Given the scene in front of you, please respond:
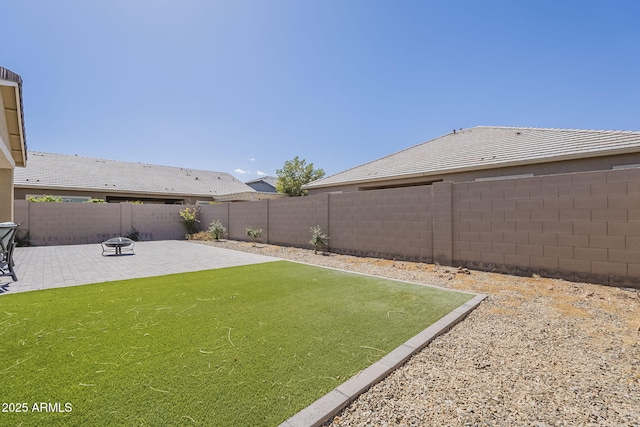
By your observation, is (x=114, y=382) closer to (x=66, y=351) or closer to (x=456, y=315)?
(x=66, y=351)

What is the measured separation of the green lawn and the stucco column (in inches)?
326

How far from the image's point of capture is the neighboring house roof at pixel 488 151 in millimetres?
8672

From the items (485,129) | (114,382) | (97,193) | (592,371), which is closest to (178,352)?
(114,382)

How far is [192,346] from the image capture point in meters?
3.07

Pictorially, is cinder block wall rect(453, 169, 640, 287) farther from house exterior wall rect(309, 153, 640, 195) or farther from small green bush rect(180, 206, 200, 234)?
small green bush rect(180, 206, 200, 234)

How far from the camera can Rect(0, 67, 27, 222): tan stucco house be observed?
7.54 m

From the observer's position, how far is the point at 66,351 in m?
2.92

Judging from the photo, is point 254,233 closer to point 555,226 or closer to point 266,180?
point 555,226

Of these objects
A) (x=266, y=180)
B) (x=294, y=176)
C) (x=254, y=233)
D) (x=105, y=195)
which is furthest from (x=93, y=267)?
(x=266, y=180)

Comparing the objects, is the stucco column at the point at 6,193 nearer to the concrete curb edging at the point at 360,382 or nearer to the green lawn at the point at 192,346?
the green lawn at the point at 192,346

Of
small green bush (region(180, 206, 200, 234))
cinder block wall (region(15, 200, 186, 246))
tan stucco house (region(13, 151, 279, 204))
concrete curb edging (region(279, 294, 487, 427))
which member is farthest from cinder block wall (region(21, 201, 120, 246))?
concrete curb edging (region(279, 294, 487, 427))

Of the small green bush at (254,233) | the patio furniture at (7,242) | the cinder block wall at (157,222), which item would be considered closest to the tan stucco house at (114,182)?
the cinder block wall at (157,222)

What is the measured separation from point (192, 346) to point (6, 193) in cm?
1317

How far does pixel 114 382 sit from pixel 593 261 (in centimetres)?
798
